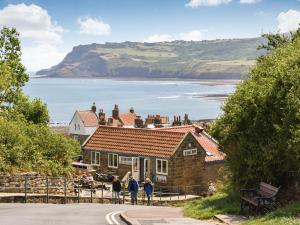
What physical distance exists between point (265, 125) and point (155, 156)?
1015 inches

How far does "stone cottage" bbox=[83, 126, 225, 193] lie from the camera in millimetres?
46000

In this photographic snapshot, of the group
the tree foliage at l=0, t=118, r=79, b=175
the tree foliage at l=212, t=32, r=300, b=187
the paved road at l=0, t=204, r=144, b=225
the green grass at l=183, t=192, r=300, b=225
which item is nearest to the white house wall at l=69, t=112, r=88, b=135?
the tree foliage at l=0, t=118, r=79, b=175

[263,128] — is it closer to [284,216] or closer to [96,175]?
[284,216]

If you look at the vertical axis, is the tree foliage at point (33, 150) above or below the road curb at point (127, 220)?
above

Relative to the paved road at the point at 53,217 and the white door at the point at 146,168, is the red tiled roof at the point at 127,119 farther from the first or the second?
the paved road at the point at 53,217

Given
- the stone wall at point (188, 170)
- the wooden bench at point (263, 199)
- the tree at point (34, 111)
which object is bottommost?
the stone wall at point (188, 170)

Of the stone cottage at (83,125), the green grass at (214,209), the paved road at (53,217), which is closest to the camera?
the paved road at (53,217)

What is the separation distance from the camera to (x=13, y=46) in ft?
153

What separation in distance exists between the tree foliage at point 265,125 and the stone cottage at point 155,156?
22011 millimetres

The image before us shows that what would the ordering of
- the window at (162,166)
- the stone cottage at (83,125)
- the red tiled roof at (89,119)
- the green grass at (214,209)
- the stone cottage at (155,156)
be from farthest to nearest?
the red tiled roof at (89,119), the stone cottage at (83,125), the stone cottage at (155,156), the window at (162,166), the green grass at (214,209)

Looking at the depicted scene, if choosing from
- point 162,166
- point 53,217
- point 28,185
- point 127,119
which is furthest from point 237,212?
point 127,119

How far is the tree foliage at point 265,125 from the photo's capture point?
774 inches

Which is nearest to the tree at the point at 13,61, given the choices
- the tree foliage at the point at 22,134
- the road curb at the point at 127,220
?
the tree foliage at the point at 22,134

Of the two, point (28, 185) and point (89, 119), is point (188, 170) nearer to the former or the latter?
point (28, 185)
